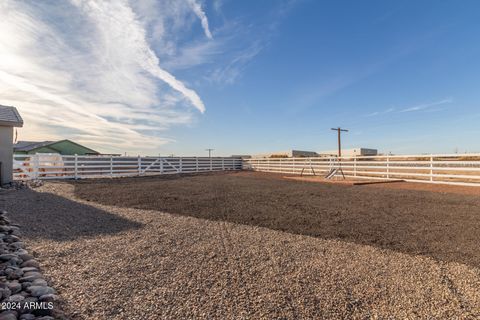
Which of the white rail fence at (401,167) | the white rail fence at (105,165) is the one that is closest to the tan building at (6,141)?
the white rail fence at (105,165)

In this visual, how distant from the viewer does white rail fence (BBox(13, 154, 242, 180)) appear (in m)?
11.9

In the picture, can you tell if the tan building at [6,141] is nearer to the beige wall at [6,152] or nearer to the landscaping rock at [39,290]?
the beige wall at [6,152]

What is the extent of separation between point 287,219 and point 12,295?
387 cm

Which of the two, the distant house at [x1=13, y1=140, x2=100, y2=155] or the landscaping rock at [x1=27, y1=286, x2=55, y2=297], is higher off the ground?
the distant house at [x1=13, y1=140, x2=100, y2=155]

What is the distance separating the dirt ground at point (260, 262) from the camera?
1.96 metres

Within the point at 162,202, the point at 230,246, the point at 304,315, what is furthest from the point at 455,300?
the point at 162,202

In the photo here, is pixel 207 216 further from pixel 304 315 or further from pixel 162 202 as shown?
pixel 304 315

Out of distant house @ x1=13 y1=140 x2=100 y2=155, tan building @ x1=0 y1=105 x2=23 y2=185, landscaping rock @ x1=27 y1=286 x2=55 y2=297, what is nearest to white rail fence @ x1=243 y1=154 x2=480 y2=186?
landscaping rock @ x1=27 y1=286 x2=55 y2=297

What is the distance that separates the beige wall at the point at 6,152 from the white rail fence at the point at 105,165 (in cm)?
230

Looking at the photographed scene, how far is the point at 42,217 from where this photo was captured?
4.71m

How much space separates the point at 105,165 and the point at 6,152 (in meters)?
5.70

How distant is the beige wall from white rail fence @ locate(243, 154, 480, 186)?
49.5 feet

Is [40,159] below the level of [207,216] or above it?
above

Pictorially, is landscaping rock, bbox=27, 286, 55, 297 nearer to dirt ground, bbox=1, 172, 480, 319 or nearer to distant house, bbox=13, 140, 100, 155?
dirt ground, bbox=1, 172, 480, 319
